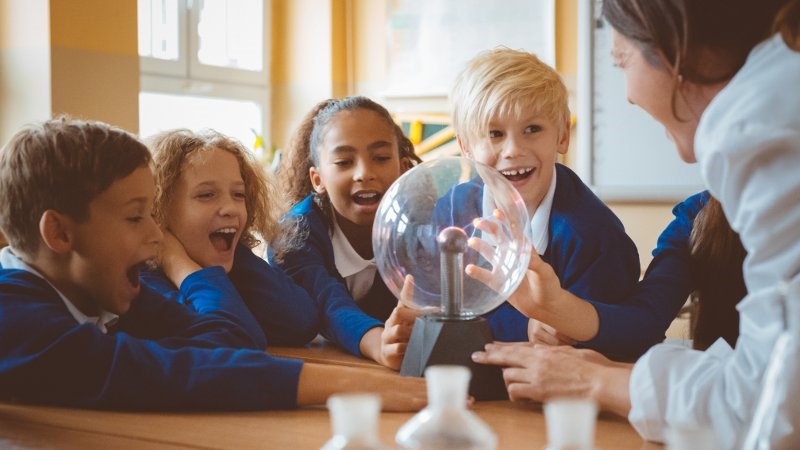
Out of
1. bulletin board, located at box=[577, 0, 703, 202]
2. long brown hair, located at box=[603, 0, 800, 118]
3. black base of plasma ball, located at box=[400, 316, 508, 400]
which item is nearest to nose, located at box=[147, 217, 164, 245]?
black base of plasma ball, located at box=[400, 316, 508, 400]

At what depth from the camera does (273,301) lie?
1736 millimetres

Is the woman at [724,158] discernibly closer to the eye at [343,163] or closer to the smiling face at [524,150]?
the smiling face at [524,150]

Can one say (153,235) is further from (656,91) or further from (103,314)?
(656,91)

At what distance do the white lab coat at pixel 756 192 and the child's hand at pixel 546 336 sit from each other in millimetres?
488

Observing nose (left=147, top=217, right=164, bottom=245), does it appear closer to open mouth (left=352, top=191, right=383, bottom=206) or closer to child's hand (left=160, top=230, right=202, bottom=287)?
child's hand (left=160, top=230, right=202, bottom=287)

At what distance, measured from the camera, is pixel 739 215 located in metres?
0.83

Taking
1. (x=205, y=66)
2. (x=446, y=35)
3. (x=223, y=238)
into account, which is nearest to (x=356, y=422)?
(x=223, y=238)

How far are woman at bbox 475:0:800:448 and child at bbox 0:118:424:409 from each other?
0.96 feet

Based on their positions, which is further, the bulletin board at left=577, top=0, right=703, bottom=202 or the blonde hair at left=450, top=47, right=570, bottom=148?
the bulletin board at left=577, top=0, right=703, bottom=202

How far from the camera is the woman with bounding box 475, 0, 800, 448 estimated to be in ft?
2.65

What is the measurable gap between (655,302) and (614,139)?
11.1 ft

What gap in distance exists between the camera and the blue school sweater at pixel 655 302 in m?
1.41

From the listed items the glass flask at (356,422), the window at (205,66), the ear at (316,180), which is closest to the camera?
the glass flask at (356,422)

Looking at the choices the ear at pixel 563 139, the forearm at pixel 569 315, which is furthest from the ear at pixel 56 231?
the ear at pixel 563 139
